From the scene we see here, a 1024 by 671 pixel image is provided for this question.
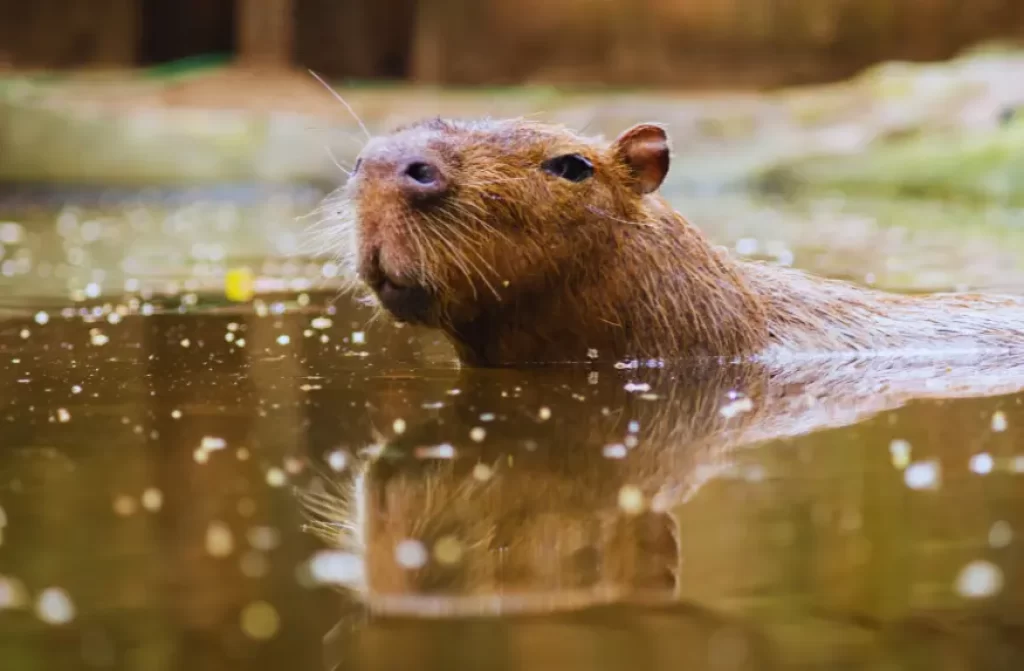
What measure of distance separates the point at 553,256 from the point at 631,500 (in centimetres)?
140

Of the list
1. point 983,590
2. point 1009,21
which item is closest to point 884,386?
point 983,590

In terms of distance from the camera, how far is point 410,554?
2.22 metres

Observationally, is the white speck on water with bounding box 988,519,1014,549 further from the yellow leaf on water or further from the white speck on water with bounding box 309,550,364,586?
the yellow leaf on water

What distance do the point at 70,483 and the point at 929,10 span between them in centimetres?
1569

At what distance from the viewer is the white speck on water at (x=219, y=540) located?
221 cm

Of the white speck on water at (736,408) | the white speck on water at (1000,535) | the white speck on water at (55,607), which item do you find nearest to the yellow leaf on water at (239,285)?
the white speck on water at (736,408)

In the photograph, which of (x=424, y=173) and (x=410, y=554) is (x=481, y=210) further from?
(x=410, y=554)

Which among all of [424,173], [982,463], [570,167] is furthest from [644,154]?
[982,463]

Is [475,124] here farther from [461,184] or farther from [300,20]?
[300,20]

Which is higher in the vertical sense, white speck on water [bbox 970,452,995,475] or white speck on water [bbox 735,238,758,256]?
white speck on water [bbox 735,238,758,256]

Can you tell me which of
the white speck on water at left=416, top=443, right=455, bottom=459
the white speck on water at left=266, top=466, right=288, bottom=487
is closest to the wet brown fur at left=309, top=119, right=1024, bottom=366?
the white speck on water at left=416, top=443, right=455, bottom=459

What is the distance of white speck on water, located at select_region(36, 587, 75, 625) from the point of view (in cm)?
192

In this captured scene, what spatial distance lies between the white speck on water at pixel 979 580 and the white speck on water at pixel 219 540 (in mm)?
1152

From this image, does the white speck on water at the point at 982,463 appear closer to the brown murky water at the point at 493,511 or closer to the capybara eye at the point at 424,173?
the brown murky water at the point at 493,511
